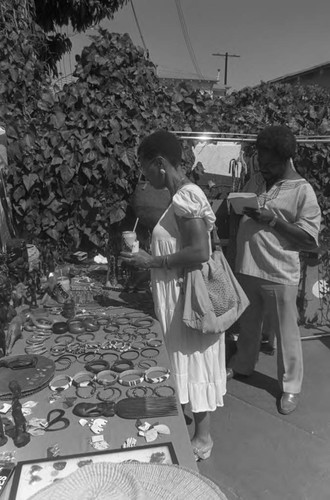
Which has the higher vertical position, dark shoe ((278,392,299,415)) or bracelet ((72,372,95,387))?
bracelet ((72,372,95,387))

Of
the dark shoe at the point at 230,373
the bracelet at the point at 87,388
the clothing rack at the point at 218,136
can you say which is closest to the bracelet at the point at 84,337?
the bracelet at the point at 87,388

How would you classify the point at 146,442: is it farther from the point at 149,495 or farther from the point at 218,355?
the point at 218,355

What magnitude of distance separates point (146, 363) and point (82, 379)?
0.29 m

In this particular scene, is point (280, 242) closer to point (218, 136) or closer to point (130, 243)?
point (130, 243)

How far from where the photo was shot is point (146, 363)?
73.9 inches

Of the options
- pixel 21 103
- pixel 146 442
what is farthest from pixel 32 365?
pixel 21 103

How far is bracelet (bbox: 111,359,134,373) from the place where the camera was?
180 cm

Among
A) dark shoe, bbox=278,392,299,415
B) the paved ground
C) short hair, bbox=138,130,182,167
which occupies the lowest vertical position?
the paved ground

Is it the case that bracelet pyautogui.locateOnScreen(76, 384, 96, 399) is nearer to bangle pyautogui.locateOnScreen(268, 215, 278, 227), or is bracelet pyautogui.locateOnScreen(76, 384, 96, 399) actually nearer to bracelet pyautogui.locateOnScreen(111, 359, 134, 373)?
bracelet pyautogui.locateOnScreen(111, 359, 134, 373)

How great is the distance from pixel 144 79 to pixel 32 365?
265cm

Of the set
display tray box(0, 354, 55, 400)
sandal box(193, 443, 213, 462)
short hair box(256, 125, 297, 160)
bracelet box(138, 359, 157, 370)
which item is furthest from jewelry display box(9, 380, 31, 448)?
short hair box(256, 125, 297, 160)

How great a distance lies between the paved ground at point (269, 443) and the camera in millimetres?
2260

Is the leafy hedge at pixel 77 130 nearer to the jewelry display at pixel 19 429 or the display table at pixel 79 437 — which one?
the display table at pixel 79 437

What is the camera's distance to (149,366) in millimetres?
1849
